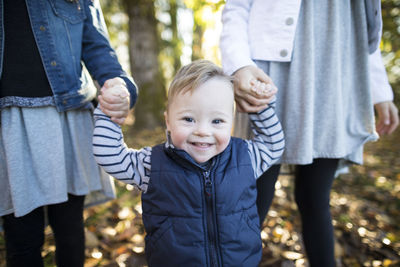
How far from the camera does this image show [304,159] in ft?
4.34

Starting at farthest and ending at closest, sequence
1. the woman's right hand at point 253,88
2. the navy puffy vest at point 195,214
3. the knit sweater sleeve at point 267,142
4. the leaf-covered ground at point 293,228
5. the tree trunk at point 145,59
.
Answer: the tree trunk at point 145,59, the leaf-covered ground at point 293,228, the knit sweater sleeve at point 267,142, the woman's right hand at point 253,88, the navy puffy vest at point 195,214

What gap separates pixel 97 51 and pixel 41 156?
0.61 m

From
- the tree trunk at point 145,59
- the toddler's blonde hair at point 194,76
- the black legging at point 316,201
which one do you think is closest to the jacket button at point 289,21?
the toddler's blonde hair at point 194,76

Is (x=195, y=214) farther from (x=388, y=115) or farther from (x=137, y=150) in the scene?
(x=388, y=115)

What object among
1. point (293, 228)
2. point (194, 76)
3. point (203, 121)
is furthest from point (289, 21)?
point (293, 228)

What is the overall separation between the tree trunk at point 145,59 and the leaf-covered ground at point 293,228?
2.84m

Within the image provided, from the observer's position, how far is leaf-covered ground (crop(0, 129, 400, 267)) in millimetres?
2024

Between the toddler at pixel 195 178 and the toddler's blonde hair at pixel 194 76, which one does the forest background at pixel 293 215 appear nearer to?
the toddler at pixel 195 178

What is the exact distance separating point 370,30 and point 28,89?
173 centimetres

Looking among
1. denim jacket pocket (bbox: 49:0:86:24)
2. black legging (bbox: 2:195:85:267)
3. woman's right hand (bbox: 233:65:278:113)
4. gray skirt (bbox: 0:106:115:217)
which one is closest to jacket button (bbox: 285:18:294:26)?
woman's right hand (bbox: 233:65:278:113)

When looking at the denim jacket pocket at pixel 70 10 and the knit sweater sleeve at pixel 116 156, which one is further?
the denim jacket pocket at pixel 70 10

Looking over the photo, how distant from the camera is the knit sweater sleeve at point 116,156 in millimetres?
1146

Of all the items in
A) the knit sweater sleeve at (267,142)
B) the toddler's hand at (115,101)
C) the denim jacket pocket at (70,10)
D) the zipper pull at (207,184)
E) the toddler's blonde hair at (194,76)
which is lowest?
the zipper pull at (207,184)

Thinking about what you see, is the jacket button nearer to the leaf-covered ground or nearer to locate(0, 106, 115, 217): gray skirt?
the leaf-covered ground
